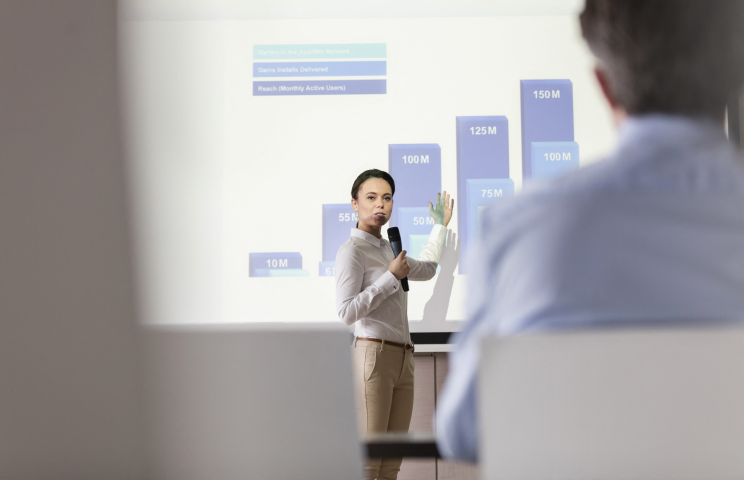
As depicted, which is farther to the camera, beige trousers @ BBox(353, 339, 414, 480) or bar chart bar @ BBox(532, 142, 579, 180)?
bar chart bar @ BBox(532, 142, 579, 180)

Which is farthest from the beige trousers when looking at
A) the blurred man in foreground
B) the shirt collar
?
the blurred man in foreground

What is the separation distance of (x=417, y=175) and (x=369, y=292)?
1013 mm

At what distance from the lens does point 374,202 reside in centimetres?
288

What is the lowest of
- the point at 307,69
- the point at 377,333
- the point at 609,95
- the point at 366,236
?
the point at 377,333

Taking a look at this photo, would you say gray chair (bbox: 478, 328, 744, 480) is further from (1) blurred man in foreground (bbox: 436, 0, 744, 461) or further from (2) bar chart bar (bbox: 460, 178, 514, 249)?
(2) bar chart bar (bbox: 460, 178, 514, 249)

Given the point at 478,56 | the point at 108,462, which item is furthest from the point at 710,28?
the point at 478,56

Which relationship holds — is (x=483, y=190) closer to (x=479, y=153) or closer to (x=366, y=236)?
(x=479, y=153)

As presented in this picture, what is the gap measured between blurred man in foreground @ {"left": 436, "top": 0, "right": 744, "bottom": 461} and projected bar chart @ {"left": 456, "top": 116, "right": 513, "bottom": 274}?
2623 mm

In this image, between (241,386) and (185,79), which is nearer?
(241,386)

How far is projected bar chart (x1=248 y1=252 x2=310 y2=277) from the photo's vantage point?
3.28m

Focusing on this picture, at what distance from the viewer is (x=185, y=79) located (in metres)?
3.23

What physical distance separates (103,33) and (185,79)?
167 cm

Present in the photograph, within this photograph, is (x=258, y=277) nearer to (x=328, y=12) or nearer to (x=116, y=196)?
(x=328, y=12)

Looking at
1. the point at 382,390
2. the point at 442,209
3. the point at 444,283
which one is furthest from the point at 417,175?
the point at 382,390
